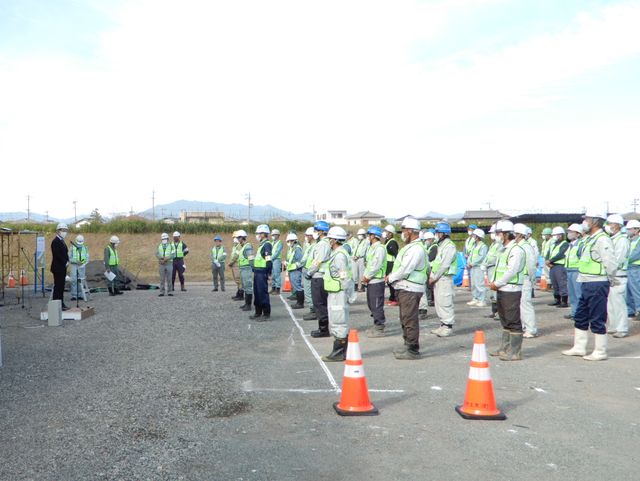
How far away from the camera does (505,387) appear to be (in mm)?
7277

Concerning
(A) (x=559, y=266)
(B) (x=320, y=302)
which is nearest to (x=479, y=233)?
(A) (x=559, y=266)

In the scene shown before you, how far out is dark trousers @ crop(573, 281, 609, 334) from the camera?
28.9 feet

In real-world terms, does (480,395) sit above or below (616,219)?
below

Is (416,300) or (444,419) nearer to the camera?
(444,419)

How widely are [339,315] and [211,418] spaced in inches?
122

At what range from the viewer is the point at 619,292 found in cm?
1091

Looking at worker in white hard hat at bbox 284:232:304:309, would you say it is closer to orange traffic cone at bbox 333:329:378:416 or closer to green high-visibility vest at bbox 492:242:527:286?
green high-visibility vest at bbox 492:242:527:286

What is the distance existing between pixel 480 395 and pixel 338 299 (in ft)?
10.3

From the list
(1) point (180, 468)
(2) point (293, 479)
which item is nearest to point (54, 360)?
(1) point (180, 468)

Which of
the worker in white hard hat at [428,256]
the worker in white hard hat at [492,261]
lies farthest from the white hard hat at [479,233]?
the worker in white hard hat at [428,256]

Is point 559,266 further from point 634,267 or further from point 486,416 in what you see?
point 486,416

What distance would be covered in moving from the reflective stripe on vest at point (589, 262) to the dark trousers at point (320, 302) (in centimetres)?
469

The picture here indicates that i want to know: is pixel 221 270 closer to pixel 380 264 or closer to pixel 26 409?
pixel 380 264

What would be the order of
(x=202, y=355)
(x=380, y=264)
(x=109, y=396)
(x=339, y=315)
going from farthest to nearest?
1. (x=380, y=264)
2. (x=202, y=355)
3. (x=339, y=315)
4. (x=109, y=396)
